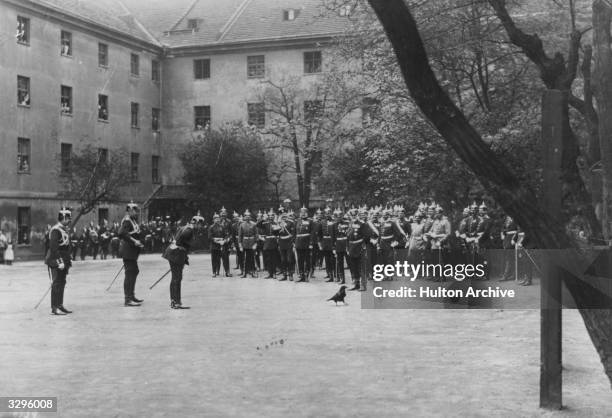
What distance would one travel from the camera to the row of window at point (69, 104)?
129 ft

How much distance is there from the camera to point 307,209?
96.6ft

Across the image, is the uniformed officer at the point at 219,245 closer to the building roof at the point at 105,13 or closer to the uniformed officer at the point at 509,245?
the uniformed officer at the point at 509,245

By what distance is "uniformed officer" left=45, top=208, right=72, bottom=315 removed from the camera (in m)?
14.2

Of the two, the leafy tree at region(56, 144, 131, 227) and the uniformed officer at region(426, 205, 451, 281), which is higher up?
the leafy tree at region(56, 144, 131, 227)

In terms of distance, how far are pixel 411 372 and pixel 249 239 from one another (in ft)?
51.1

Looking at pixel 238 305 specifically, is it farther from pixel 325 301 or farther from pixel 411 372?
pixel 411 372

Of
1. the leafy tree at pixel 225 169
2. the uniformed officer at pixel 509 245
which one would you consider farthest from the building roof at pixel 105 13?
the uniformed officer at pixel 509 245

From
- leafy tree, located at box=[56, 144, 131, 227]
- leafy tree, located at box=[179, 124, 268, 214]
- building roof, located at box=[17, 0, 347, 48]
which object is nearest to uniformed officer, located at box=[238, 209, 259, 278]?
leafy tree, located at box=[56, 144, 131, 227]

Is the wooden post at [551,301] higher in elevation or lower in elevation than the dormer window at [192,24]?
lower

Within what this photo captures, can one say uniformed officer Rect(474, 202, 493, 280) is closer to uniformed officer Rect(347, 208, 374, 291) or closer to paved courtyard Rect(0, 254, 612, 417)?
uniformed officer Rect(347, 208, 374, 291)

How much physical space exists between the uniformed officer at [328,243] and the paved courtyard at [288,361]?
634 centimetres

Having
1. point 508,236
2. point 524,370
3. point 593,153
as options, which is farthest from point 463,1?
point 524,370

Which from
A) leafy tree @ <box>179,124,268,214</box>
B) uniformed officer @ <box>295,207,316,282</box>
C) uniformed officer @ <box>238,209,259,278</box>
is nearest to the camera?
uniformed officer @ <box>295,207,316,282</box>

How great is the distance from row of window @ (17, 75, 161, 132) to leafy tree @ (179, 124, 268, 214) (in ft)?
17.2
